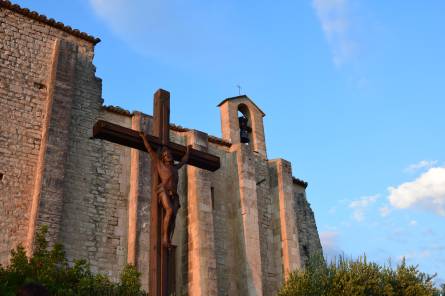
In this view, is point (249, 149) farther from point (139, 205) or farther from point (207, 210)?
point (139, 205)

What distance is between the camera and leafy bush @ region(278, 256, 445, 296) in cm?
1405

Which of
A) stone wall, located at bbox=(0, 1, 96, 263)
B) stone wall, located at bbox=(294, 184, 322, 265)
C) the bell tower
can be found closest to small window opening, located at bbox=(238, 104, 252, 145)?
the bell tower

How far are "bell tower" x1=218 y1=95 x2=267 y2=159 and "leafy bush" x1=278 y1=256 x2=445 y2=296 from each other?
18.8ft

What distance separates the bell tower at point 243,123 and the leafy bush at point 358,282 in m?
5.73

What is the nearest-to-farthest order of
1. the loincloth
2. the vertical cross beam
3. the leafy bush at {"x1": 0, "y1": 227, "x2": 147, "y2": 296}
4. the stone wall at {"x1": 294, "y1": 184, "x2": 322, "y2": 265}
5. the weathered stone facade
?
the vertical cross beam < the loincloth < the leafy bush at {"x1": 0, "y1": 227, "x2": 147, "y2": 296} < the weathered stone facade < the stone wall at {"x1": 294, "y1": 184, "x2": 322, "y2": 265}

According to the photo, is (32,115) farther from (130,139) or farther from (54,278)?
(130,139)

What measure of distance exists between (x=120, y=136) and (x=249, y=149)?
12.3 m

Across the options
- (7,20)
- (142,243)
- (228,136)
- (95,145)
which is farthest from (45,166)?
(228,136)

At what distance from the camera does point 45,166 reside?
43.9ft

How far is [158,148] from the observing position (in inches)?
265

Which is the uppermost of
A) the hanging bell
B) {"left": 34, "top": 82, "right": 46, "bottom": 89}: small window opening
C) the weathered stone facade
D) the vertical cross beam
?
the hanging bell

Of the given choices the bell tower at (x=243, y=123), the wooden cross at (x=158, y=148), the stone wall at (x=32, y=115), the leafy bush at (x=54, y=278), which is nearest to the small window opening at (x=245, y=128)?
the bell tower at (x=243, y=123)

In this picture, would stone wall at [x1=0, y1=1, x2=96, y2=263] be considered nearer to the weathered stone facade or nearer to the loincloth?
the weathered stone facade

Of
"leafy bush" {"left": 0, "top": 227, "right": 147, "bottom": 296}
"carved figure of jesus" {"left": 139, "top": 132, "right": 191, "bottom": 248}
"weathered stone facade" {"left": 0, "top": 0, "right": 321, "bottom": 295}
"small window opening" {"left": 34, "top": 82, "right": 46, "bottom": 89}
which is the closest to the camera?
"carved figure of jesus" {"left": 139, "top": 132, "right": 191, "bottom": 248}
